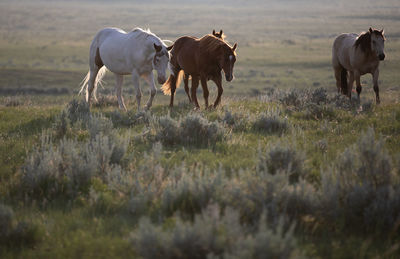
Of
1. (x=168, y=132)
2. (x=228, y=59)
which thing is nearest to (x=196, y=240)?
(x=168, y=132)

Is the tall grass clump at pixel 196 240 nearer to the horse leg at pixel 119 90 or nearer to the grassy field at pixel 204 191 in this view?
the grassy field at pixel 204 191

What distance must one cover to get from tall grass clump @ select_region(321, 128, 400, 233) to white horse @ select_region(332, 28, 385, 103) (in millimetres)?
6484

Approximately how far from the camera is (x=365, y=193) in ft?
13.6

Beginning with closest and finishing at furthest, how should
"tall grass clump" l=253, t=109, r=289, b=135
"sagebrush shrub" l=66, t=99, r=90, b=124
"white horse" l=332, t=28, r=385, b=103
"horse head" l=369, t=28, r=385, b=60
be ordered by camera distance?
"tall grass clump" l=253, t=109, r=289, b=135
"sagebrush shrub" l=66, t=99, r=90, b=124
"horse head" l=369, t=28, r=385, b=60
"white horse" l=332, t=28, r=385, b=103

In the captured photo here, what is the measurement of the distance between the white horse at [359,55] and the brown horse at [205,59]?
3674 mm

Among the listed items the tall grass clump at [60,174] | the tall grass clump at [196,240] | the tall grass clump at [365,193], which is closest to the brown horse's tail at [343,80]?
the tall grass clump at [365,193]

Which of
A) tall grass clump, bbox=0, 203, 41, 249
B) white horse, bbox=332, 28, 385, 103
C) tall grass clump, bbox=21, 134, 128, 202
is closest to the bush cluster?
tall grass clump, bbox=21, 134, 128, 202

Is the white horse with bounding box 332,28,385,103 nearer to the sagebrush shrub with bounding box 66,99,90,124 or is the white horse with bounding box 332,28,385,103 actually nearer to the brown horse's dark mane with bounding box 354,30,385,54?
the brown horse's dark mane with bounding box 354,30,385,54

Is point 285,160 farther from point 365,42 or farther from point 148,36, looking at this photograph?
point 365,42

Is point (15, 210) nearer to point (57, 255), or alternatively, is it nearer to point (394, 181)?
point (57, 255)

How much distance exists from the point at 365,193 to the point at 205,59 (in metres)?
6.38

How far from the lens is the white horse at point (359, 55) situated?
10.6 m

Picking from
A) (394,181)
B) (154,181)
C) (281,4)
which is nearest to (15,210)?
(154,181)

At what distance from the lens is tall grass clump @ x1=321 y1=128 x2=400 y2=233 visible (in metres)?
4.00
